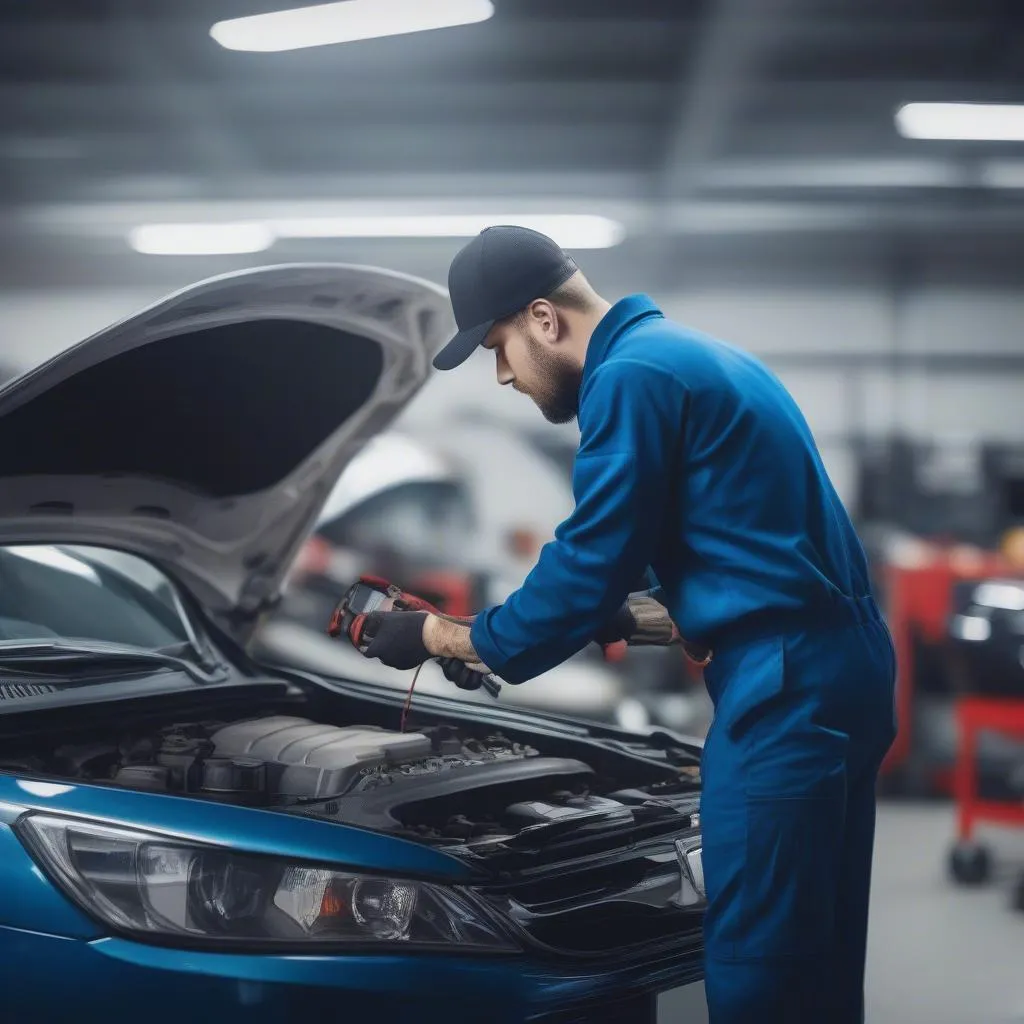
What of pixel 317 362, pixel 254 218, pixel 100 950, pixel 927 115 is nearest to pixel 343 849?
pixel 100 950

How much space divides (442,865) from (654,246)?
8.52m

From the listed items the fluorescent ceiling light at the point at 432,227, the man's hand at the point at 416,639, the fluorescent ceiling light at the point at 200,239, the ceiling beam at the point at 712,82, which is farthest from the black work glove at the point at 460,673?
the fluorescent ceiling light at the point at 200,239

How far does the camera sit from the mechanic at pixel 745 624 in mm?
1572

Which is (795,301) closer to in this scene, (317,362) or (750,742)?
(317,362)

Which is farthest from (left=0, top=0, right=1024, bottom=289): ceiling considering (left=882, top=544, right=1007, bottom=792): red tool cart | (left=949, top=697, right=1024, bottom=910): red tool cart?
(left=949, top=697, right=1024, bottom=910): red tool cart

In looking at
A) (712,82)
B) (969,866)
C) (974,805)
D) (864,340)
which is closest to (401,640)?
Answer: (969,866)

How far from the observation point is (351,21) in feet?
17.5

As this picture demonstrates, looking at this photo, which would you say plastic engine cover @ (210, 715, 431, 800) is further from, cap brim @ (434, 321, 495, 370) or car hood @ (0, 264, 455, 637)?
cap brim @ (434, 321, 495, 370)

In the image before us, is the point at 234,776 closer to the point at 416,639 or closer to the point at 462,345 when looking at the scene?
the point at 416,639

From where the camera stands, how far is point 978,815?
4.35 m

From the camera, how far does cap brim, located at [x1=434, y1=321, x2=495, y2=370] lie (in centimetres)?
181

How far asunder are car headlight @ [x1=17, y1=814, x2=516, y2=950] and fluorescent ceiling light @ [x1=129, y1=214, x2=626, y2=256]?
24.4 feet

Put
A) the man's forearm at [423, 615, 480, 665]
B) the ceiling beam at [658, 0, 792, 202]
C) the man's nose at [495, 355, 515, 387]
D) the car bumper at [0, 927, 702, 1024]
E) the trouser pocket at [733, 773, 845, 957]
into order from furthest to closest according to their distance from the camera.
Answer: the ceiling beam at [658, 0, 792, 202] → the man's nose at [495, 355, 515, 387] → the man's forearm at [423, 615, 480, 665] → the trouser pocket at [733, 773, 845, 957] → the car bumper at [0, 927, 702, 1024]

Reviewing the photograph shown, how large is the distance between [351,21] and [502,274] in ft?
13.3
